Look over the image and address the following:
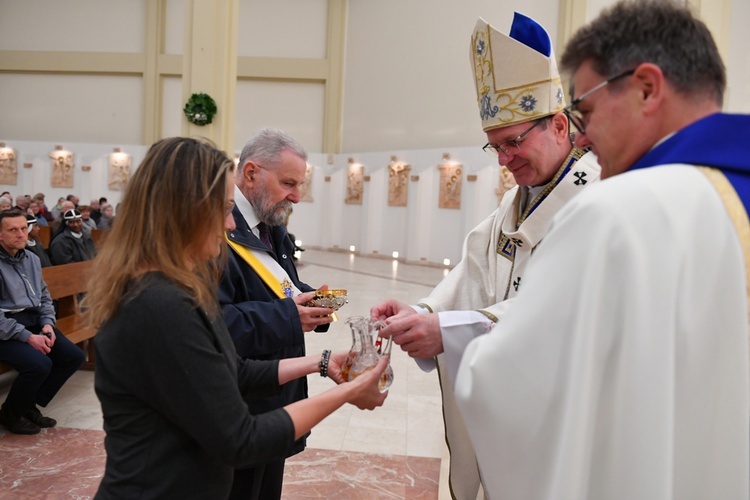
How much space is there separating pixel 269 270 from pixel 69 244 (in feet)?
18.3

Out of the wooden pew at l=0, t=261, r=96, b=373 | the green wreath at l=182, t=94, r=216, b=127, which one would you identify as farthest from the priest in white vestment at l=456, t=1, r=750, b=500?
the green wreath at l=182, t=94, r=216, b=127

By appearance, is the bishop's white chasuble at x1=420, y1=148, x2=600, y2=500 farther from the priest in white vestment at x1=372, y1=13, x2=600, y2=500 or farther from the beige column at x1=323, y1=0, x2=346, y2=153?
the beige column at x1=323, y1=0, x2=346, y2=153

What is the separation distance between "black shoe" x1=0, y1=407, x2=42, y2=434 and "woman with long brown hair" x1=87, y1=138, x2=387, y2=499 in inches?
127

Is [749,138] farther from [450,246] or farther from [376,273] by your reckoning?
[450,246]

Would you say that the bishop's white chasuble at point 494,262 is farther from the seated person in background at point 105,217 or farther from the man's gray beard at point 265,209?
the seated person in background at point 105,217

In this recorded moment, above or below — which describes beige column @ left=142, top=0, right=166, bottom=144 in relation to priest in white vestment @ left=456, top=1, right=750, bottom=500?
above

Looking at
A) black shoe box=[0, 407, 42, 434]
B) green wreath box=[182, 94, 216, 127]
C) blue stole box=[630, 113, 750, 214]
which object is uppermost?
green wreath box=[182, 94, 216, 127]

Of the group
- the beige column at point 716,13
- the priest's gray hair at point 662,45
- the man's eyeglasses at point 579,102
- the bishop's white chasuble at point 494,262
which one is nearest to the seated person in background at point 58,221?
the bishop's white chasuble at point 494,262

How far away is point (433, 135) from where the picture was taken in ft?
52.3

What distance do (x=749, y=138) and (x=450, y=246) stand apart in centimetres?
1443

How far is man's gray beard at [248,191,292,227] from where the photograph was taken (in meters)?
2.48

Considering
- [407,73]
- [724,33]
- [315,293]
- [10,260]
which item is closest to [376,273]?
[407,73]

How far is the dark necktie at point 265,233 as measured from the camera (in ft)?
8.40

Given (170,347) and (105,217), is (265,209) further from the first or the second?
(105,217)
